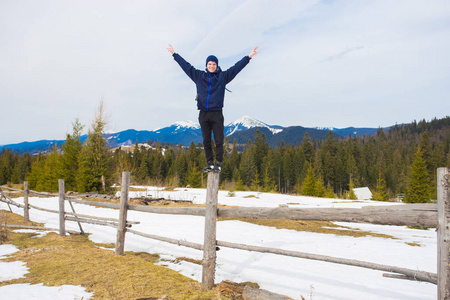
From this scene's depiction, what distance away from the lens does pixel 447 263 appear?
2223 mm

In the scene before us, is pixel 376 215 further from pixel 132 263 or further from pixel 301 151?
pixel 301 151

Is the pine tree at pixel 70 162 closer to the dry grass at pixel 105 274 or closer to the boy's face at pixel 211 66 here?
the dry grass at pixel 105 274

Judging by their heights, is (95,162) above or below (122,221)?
above

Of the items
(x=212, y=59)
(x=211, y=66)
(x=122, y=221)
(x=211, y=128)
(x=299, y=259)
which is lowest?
(x=299, y=259)

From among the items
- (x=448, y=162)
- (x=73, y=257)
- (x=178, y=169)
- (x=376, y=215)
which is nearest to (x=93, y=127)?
(x=73, y=257)

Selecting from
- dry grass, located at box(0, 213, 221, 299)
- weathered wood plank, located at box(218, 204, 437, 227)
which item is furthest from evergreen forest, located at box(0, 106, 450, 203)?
weathered wood plank, located at box(218, 204, 437, 227)

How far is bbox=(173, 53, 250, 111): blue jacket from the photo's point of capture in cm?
424

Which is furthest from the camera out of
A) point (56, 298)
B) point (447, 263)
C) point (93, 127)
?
point (93, 127)

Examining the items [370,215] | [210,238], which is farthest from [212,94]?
[370,215]

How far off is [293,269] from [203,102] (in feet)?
12.2

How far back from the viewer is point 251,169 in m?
58.2

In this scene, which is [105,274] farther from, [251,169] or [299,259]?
[251,169]

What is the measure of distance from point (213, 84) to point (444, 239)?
357 centimetres

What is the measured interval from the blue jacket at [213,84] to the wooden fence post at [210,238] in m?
1.23
